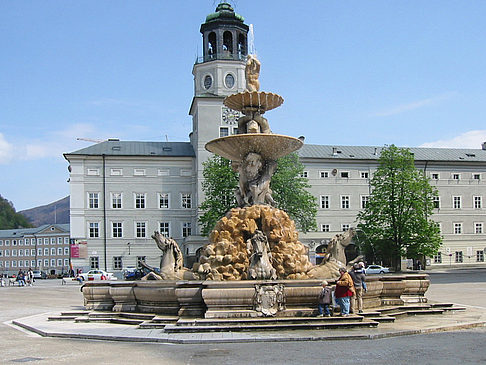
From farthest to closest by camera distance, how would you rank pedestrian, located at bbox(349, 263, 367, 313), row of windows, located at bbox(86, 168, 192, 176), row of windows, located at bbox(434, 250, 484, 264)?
row of windows, located at bbox(434, 250, 484, 264)
row of windows, located at bbox(86, 168, 192, 176)
pedestrian, located at bbox(349, 263, 367, 313)

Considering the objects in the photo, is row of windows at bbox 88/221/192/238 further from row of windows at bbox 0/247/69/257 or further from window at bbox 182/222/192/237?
row of windows at bbox 0/247/69/257

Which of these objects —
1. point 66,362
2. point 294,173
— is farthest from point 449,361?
point 294,173

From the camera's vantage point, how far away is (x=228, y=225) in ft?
51.4

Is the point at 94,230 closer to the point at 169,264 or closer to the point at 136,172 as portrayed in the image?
the point at 136,172

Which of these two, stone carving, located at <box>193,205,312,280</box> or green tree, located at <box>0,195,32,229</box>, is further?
green tree, located at <box>0,195,32,229</box>

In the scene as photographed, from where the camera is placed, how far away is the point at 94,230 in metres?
63.4

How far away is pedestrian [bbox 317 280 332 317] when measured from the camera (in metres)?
12.2

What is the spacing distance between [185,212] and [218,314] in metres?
54.1

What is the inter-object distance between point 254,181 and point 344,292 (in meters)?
5.54

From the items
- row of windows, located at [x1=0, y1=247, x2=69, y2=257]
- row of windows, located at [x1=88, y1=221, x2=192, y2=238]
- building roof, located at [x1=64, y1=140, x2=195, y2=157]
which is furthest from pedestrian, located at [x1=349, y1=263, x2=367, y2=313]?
row of windows, located at [x1=0, y1=247, x2=69, y2=257]

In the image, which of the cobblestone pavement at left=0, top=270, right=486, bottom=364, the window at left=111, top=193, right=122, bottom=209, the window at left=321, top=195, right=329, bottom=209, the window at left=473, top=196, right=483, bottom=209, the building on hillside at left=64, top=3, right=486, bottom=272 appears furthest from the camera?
the window at left=473, top=196, right=483, bottom=209

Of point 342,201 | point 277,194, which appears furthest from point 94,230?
point 342,201

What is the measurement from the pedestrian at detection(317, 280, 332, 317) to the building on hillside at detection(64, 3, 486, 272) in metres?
49.0

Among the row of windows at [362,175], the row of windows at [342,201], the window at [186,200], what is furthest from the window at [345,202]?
the window at [186,200]
